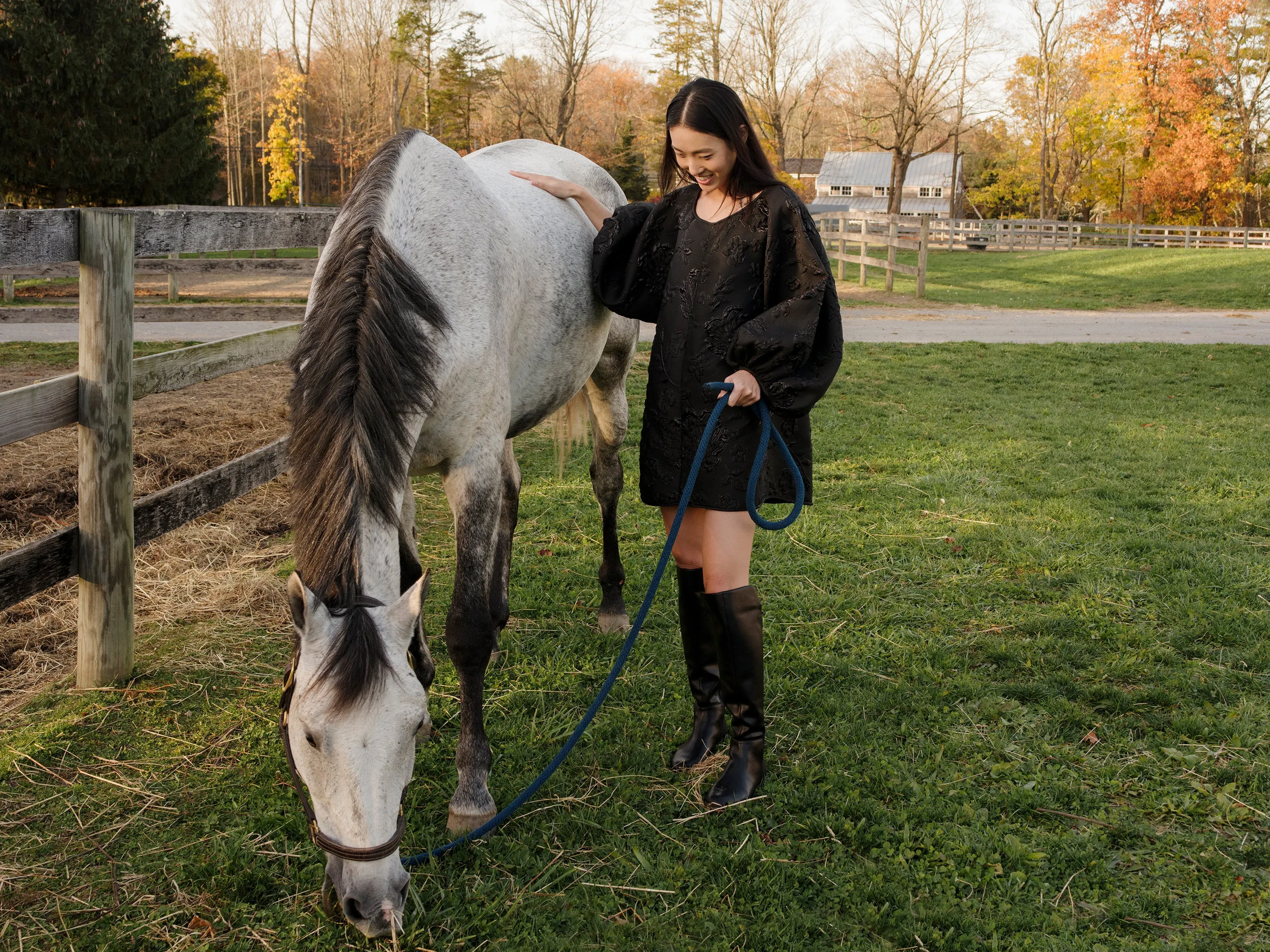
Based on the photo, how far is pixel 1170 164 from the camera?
3466 centimetres

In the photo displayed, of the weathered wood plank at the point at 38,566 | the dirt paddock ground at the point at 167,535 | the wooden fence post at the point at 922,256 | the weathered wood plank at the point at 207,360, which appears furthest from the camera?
the wooden fence post at the point at 922,256

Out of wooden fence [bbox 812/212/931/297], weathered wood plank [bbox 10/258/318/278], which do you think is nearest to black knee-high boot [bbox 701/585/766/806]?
weathered wood plank [bbox 10/258/318/278]

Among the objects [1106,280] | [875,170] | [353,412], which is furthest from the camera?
[875,170]

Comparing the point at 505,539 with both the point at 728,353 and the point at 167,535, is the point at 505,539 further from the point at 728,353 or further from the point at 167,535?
the point at 167,535

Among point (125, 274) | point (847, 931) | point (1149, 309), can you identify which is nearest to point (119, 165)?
point (125, 274)

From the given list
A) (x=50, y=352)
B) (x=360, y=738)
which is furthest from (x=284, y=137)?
(x=360, y=738)

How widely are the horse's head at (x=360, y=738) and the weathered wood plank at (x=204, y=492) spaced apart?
141 centimetres

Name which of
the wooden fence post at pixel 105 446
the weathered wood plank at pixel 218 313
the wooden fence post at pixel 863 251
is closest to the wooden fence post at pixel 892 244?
the wooden fence post at pixel 863 251

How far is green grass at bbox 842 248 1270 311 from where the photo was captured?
16.0 m

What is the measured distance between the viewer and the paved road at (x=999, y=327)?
10172mm

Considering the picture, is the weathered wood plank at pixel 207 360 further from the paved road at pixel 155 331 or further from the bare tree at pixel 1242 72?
the bare tree at pixel 1242 72

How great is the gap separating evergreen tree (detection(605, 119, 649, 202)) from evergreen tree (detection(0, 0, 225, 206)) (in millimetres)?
15363

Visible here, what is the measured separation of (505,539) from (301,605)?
1831 millimetres

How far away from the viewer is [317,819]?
1.84 meters
